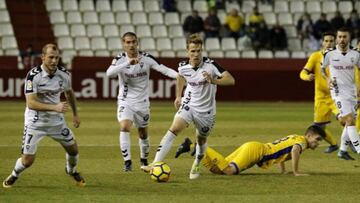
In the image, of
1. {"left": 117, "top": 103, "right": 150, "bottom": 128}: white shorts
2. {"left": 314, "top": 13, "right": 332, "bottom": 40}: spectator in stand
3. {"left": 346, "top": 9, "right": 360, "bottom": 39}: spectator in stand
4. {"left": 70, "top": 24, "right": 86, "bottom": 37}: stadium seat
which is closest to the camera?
{"left": 117, "top": 103, "right": 150, "bottom": 128}: white shorts

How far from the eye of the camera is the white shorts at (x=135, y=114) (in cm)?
1433

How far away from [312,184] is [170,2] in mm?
22238

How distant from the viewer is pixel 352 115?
51.0 feet

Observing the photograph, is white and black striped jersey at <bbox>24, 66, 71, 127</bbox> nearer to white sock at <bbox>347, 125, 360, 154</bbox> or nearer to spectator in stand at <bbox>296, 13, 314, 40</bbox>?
white sock at <bbox>347, 125, 360, 154</bbox>

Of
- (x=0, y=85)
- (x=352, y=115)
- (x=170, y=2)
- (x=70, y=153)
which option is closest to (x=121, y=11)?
(x=170, y=2)

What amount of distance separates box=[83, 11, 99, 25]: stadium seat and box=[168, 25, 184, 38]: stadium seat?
8.98 feet

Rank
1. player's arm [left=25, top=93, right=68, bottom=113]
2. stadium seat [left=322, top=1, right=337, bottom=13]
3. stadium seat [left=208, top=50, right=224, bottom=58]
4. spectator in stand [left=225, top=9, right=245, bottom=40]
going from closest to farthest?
player's arm [left=25, top=93, right=68, bottom=113]
stadium seat [left=208, top=50, right=224, bottom=58]
spectator in stand [left=225, top=9, right=245, bottom=40]
stadium seat [left=322, top=1, right=337, bottom=13]

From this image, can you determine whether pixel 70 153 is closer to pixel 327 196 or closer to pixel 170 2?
pixel 327 196

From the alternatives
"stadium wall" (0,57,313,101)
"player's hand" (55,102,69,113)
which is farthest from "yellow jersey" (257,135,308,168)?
"stadium wall" (0,57,313,101)

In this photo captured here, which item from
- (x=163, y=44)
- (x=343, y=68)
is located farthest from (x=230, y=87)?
(x=343, y=68)

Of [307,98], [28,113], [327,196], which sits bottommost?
[307,98]

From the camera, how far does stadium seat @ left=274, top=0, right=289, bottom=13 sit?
1388 inches

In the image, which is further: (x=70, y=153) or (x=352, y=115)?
(x=352, y=115)

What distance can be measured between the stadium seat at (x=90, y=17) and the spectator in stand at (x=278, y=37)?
646 centimetres
